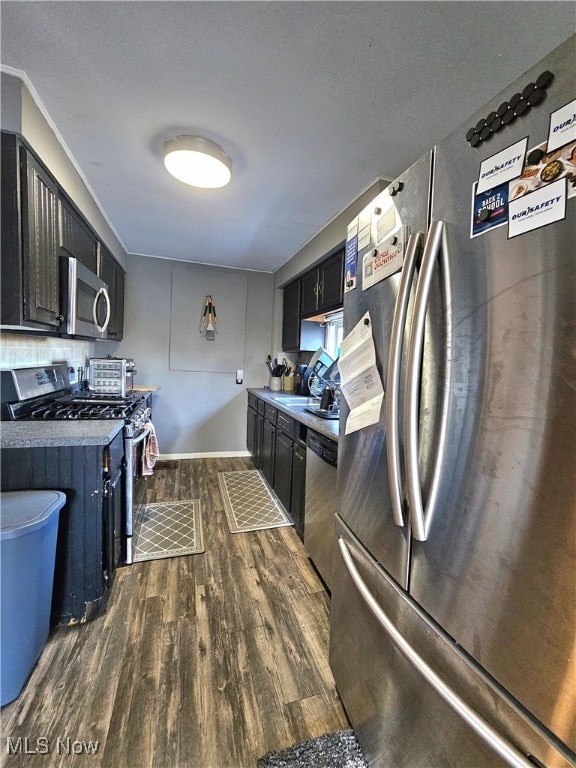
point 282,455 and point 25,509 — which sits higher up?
point 25,509

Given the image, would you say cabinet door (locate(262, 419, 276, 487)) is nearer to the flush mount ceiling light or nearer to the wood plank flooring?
the wood plank flooring

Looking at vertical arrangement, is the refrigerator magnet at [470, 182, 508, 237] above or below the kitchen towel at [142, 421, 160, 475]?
above

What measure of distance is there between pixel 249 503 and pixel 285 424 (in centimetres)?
88

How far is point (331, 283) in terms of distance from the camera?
2.73 metres

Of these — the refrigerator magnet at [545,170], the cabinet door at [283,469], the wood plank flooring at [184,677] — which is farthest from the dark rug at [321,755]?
the refrigerator magnet at [545,170]

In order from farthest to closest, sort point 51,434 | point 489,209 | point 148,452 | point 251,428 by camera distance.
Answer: point 251,428 → point 148,452 → point 51,434 → point 489,209

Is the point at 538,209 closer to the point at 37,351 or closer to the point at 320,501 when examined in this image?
the point at 320,501

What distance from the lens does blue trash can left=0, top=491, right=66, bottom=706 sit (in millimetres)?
1109

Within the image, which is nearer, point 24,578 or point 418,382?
point 418,382

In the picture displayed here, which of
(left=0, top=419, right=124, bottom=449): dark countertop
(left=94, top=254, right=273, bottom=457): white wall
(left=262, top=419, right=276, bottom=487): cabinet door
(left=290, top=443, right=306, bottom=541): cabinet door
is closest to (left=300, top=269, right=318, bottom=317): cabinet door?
(left=94, top=254, right=273, bottom=457): white wall

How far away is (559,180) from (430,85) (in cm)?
118

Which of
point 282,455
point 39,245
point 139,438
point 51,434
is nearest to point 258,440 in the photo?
point 282,455

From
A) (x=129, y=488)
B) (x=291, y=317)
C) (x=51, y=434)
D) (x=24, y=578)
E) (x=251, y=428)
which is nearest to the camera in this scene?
(x=24, y=578)

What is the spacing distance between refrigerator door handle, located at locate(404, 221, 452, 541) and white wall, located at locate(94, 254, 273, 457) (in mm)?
3582
